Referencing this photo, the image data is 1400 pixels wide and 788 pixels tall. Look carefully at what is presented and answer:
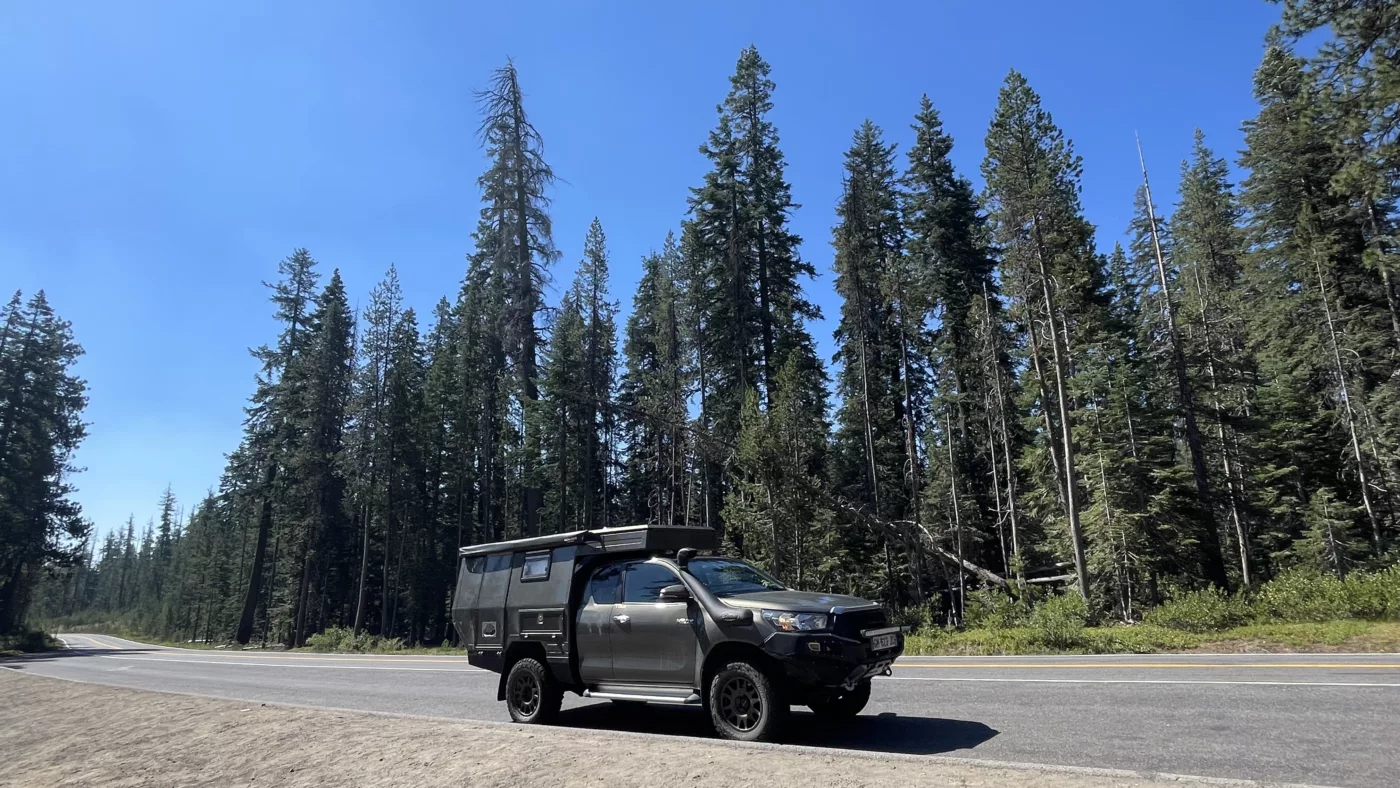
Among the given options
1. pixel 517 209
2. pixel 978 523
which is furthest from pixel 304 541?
pixel 978 523

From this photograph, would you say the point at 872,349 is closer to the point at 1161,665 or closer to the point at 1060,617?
the point at 1060,617

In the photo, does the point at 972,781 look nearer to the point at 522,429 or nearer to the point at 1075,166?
the point at 1075,166

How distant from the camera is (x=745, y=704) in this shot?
673 centimetres

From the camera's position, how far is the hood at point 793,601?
657 centimetres

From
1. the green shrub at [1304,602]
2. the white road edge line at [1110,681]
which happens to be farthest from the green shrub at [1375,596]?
the white road edge line at [1110,681]

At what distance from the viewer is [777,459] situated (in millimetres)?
21312

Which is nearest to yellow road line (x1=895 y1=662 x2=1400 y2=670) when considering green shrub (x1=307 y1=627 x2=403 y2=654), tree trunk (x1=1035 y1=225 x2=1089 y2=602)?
tree trunk (x1=1035 y1=225 x2=1089 y2=602)

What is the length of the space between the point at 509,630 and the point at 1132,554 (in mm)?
20865

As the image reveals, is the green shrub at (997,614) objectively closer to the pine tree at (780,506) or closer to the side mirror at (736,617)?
the pine tree at (780,506)

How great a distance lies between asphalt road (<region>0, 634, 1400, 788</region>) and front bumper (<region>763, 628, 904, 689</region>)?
67cm

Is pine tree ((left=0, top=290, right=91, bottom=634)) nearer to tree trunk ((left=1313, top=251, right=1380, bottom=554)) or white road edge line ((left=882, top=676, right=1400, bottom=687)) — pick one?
white road edge line ((left=882, top=676, right=1400, bottom=687))

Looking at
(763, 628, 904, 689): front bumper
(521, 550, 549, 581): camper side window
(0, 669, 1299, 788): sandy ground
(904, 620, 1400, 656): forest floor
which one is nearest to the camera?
(0, 669, 1299, 788): sandy ground

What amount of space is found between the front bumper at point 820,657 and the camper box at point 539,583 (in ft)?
7.43

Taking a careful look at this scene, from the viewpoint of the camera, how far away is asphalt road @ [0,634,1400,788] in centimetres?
533
